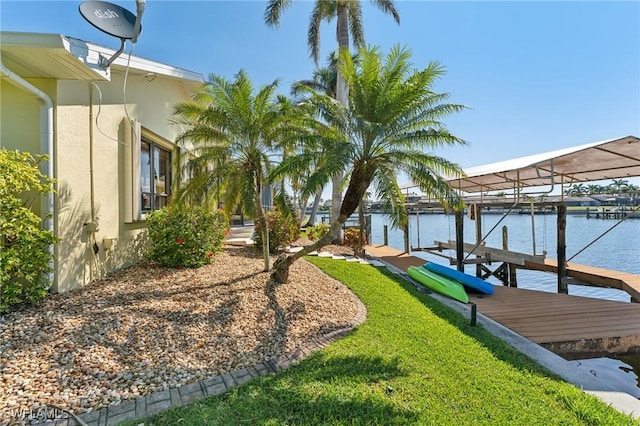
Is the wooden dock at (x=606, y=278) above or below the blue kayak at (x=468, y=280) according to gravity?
below

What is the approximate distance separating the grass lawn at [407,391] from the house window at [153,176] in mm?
6836

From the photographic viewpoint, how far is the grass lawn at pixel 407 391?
304 centimetres

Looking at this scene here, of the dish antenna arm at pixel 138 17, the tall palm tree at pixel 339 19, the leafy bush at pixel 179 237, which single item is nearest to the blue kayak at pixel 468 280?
the tall palm tree at pixel 339 19

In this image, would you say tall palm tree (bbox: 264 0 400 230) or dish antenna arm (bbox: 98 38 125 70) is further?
tall palm tree (bbox: 264 0 400 230)

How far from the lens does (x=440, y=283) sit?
8352 millimetres

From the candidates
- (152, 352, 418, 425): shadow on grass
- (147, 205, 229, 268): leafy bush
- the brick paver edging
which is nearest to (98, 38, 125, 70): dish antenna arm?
(147, 205, 229, 268): leafy bush

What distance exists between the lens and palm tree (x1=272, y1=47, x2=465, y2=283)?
20.5 feet

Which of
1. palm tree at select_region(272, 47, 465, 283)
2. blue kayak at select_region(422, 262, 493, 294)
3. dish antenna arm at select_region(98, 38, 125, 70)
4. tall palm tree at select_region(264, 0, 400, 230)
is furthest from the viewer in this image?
tall palm tree at select_region(264, 0, 400, 230)

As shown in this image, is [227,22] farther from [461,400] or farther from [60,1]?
[461,400]

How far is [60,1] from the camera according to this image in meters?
6.03

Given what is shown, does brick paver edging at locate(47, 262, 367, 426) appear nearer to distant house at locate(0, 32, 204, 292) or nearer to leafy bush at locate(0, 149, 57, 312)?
leafy bush at locate(0, 149, 57, 312)

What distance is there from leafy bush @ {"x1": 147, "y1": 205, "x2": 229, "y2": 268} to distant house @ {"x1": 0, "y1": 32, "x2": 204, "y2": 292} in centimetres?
66

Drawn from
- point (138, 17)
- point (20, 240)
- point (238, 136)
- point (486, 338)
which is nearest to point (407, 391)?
point (486, 338)

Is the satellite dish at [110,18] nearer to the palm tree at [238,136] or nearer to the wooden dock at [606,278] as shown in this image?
the palm tree at [238,136]
